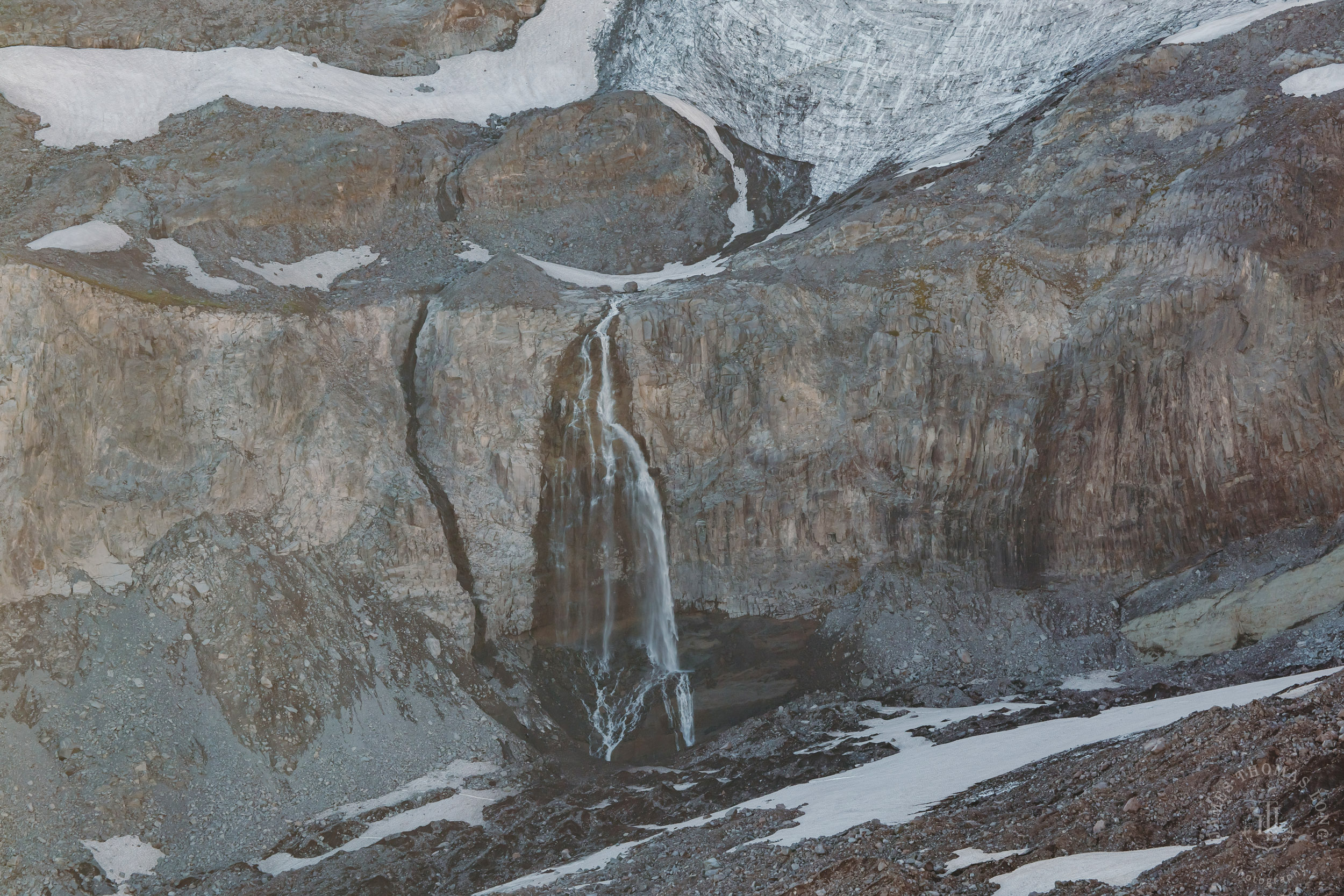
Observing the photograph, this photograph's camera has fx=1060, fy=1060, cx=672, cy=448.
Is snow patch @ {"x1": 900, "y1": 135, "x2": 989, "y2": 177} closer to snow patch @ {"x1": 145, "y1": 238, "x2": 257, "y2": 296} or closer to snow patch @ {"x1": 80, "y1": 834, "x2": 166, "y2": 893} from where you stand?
snow patch @ {"x1": 145, "y1": 238, "x2": 257, "y2": 296}

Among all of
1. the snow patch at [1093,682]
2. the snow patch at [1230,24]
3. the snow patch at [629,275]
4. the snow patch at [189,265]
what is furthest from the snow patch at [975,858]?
the snow patch at [1230,24]

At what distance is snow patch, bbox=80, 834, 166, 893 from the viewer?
17.7 meters

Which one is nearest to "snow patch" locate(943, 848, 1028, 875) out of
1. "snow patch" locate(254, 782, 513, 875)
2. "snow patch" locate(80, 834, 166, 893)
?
"snow patch" locate(254, 782, 513, 875)

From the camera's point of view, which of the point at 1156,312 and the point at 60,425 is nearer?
the point at 60,425

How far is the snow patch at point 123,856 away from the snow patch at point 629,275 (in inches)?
605

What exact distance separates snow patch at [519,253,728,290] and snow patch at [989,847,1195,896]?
61.8 ft

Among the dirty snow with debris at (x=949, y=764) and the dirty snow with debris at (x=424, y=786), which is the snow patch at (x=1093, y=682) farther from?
the dirty snow with debris at (x=424, y=786)

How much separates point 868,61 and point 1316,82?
12.6 meters

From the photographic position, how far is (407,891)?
17.0 meters

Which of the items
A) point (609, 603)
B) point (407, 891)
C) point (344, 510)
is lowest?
point (407, 891)

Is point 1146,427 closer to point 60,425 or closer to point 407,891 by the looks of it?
point 407,891

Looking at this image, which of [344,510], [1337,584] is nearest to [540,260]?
[344,510]

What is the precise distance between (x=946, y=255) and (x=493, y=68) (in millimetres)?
18514

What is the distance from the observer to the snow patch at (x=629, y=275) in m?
26.9
